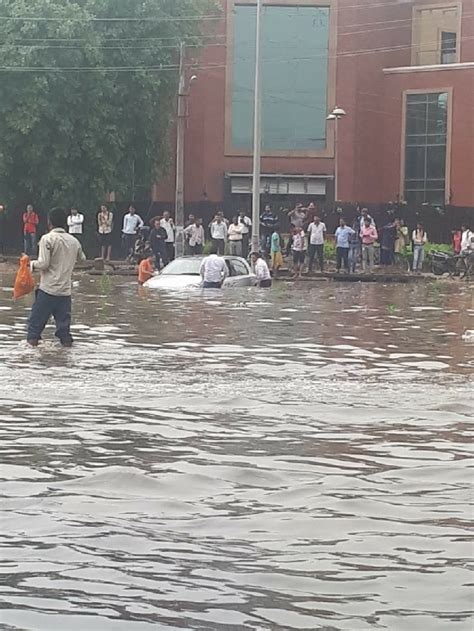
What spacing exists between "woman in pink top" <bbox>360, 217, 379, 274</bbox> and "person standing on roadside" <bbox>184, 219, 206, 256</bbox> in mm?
5110

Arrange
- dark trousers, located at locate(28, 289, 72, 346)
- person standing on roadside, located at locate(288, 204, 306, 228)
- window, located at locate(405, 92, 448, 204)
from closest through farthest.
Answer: dark trousers, located at locate(28, 289, 72, 346), person standing on roadside, located at locate(288, 204, 306, 228), window, located at locate(405, 92, 448, 204)

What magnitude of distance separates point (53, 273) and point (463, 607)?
10766 millimetres

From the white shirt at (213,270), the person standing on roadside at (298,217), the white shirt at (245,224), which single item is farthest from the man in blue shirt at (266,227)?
the white shirt at (213,270)

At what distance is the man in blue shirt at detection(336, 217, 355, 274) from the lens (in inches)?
1529

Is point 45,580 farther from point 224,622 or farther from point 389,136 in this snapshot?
point 389,136

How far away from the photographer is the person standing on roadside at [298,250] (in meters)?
38.1

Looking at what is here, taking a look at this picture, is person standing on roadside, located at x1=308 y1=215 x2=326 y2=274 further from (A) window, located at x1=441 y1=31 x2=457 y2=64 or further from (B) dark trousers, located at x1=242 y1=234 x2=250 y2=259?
(A) window, located at x1=441 y1=31 x2=457 y2=64

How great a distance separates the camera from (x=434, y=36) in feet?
182

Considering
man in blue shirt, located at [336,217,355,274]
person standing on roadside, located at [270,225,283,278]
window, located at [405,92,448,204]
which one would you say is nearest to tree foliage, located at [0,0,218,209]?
person standing on roadside, located at [270,225,283,278]

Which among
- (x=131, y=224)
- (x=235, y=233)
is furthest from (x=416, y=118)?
(x=131, y=224)

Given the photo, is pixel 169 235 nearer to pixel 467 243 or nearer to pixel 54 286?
pixel 467 243

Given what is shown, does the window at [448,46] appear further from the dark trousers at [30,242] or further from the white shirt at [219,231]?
the dark trousers at [30,242]

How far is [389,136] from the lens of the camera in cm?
5522

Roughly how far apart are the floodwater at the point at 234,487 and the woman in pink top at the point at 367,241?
22887 mm
